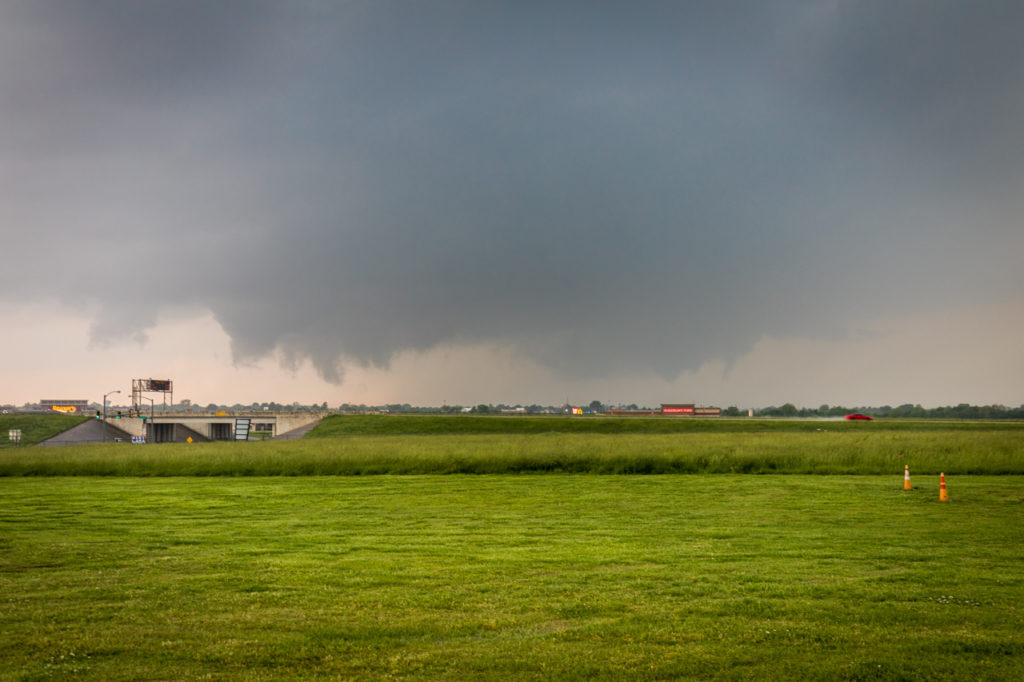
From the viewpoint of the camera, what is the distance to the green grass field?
28.9 ft

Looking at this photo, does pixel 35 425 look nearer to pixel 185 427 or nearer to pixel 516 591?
pixel 185 427

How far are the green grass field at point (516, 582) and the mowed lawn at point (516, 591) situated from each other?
0.19 feet

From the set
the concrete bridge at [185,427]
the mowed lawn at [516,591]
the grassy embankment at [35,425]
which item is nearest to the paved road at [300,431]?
the concrete bridge at [185,427]

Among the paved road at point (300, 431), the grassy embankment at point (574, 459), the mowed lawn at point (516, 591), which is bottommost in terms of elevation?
the paved road at point (300, 431)

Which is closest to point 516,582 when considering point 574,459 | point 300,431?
point 574,459

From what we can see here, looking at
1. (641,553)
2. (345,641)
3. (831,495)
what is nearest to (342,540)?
(641,553)

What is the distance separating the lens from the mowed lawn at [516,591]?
344 inches

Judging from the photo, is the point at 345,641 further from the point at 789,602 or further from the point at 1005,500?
the point at 1005,500

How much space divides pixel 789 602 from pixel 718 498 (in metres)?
15.6

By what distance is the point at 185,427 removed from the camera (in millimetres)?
129125

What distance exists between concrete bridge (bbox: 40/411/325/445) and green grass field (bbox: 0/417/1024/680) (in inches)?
3647

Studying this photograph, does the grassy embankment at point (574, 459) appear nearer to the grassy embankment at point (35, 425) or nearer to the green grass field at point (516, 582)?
the green grass field at point (516, 582)

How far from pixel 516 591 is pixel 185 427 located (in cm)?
13109

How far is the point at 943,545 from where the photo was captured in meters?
16.6
